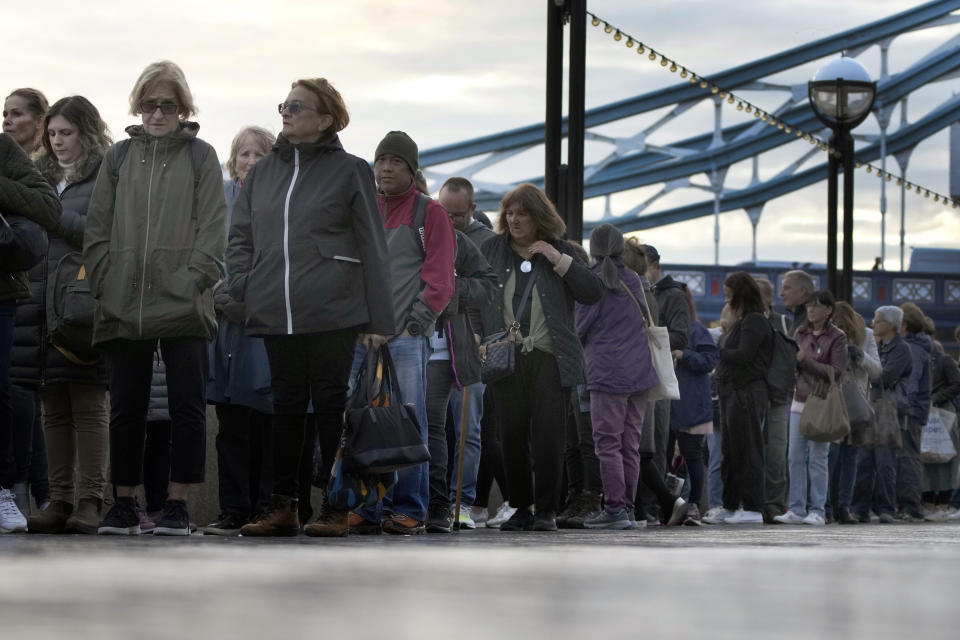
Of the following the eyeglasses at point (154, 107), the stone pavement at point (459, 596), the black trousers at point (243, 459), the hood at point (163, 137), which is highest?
the eyeglasses at point (154, 107)

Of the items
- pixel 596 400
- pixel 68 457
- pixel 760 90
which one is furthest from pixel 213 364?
pixel 760 90

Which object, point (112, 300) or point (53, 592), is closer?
point (53, 592)

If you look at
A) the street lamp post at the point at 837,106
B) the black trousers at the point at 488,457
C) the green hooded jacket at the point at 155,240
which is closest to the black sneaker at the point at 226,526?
the green hooded jacket at the point at 155,240

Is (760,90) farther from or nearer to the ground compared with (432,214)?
farther from the ground

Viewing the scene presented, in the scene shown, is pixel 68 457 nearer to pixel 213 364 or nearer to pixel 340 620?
pixel 213 364

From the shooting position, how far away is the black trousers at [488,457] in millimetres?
7371

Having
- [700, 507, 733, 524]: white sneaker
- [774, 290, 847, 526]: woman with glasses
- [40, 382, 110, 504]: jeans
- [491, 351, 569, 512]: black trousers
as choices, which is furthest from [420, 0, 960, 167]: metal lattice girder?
[40, 382, 110, 504]: jeans

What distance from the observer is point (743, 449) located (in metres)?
9.01

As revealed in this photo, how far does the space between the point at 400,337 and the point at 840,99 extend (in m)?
7.66

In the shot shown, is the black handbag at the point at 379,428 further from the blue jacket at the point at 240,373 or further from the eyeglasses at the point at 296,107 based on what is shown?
the eyeglasses at the point at 296,107

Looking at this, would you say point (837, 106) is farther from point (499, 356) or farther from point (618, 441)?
point (499, 356)

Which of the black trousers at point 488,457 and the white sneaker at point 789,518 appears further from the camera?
the white sneaker at point 789,518

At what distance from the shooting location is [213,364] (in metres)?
5.66

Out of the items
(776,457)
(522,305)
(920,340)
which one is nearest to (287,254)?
(522,305)
